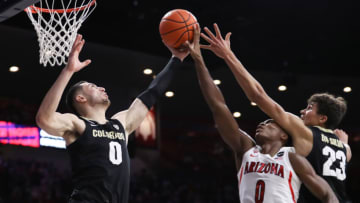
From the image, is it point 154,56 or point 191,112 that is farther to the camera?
point 191,112

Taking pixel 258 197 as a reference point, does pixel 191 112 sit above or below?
above

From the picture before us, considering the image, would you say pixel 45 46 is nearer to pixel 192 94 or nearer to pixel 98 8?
pixel 98 8

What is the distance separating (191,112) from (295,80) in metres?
4.02

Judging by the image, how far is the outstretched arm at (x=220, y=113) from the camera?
409cm

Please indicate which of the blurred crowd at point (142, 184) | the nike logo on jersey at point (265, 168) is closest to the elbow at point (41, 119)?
the nike logo on jersey at point (265, 168)

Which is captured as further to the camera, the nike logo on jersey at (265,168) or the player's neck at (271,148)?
the player's neck at (271,148)

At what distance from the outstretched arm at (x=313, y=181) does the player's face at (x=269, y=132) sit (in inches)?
13.5

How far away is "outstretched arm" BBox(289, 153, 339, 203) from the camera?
361 centimetres

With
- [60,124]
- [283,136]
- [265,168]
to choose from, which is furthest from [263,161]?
[60,124]

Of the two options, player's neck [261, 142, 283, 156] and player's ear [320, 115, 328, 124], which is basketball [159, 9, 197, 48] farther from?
player's ear [320, 115, 328, 124]

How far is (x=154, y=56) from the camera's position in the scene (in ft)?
39.7

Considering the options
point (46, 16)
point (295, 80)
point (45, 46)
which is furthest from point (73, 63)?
point (295, 80)

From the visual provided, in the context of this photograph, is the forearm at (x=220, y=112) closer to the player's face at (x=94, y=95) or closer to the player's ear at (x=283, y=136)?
the player's ear at (x=283, y=136)

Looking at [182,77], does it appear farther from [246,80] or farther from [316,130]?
[316,130]
